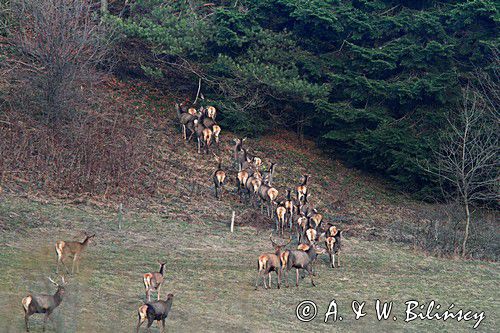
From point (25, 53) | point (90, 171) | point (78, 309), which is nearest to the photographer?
point (78, 309)

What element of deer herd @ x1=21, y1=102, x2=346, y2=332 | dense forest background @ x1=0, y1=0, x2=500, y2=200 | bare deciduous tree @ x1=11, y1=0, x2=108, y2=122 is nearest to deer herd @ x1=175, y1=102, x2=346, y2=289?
deer herd @ x1=21, y1=102, x2=346, y2=332

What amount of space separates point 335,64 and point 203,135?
22.3ft

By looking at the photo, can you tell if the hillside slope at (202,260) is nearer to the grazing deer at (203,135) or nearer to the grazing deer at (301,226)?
the grazing deer at (203,135)

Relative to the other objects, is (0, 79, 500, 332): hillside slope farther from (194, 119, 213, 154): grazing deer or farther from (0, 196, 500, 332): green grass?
(194, 119, 213, 154): grazing deer

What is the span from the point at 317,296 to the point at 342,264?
377 centimetres

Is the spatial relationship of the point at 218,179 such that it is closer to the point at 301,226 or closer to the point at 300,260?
the point at 301,226

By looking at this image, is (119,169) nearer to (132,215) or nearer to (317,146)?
(132,215)

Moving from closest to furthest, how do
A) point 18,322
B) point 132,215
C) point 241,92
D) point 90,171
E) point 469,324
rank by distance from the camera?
1. point 18,322
2. point 469,324
3. point 132,215
4. point 90,171
5. point 241,92

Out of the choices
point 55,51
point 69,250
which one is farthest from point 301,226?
point 55,51

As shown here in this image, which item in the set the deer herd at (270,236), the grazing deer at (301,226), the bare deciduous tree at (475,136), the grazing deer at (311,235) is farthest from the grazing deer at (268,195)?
the bare deciduous tree at (475,136)

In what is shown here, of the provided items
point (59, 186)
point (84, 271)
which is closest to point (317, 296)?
point (84, 271)

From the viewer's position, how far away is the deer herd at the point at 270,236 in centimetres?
1384

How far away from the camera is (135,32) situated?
3406 cm

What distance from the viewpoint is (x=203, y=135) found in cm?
3173
